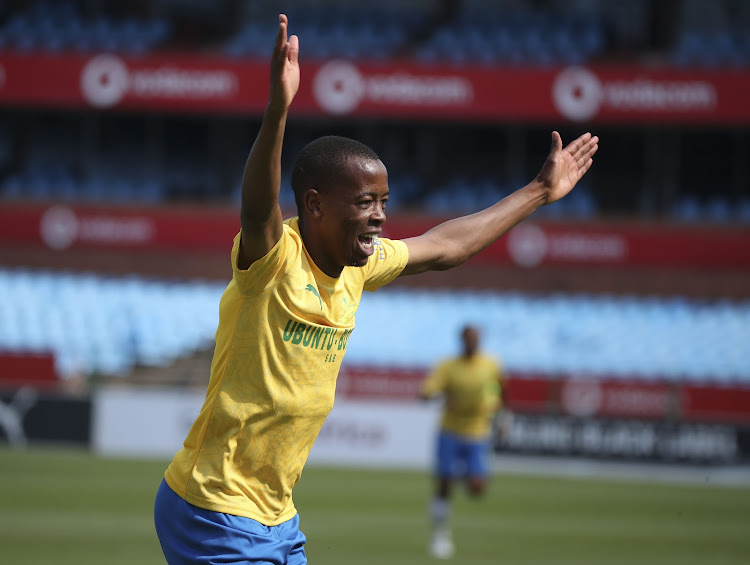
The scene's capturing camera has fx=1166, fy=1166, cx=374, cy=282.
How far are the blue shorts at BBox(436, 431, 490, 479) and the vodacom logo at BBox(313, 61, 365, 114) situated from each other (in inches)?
577

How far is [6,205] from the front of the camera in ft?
91.1

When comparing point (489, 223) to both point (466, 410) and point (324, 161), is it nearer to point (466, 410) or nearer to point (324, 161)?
point (324, 161)

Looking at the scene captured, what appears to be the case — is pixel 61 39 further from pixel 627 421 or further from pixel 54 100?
pixel 627 421

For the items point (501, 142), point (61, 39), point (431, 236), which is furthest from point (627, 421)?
point (61, 39)

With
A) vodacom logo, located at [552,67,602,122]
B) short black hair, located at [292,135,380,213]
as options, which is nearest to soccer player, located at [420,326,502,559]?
short black hair, located at [292,135,380,213]

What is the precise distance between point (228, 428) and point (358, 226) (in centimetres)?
78

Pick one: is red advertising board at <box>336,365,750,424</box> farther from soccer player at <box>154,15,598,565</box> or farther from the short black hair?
the short black hair

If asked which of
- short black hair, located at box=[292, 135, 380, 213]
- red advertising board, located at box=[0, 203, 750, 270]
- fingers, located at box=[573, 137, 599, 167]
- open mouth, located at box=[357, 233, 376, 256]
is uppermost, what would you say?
red advertising board, located at box=[0, 203, 750, 270]

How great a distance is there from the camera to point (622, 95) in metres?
26.9

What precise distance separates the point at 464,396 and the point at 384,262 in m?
9.77

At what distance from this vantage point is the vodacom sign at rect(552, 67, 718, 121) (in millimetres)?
26688

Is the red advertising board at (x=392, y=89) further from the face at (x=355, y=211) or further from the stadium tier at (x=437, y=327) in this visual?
the face at (x=355, y=211)

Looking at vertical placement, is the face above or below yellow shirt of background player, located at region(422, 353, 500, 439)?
above

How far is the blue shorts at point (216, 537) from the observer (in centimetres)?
377
